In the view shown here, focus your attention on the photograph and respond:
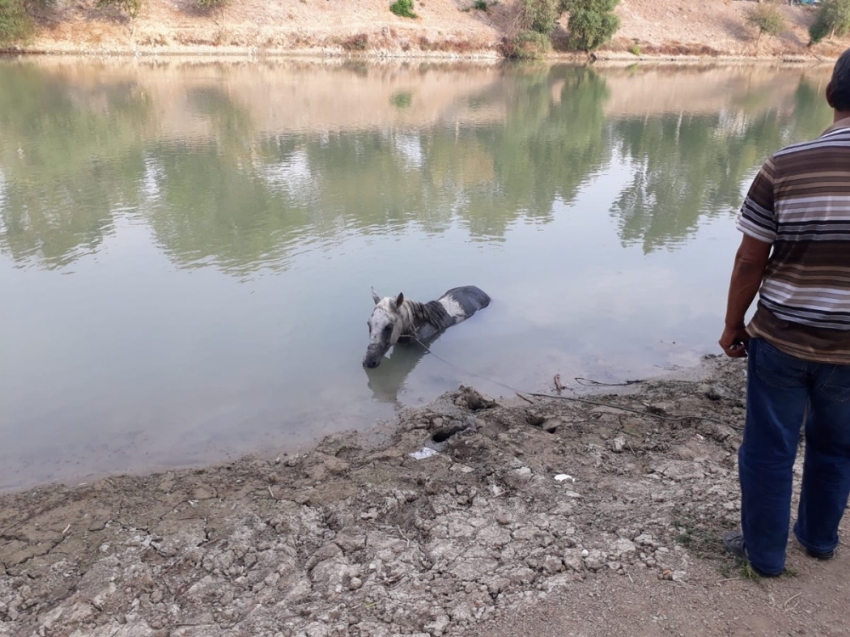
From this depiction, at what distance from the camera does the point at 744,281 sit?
327 centimetres

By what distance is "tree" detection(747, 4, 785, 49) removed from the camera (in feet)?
253

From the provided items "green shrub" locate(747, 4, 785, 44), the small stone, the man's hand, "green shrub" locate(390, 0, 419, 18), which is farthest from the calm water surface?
"green shrub" locate(747, 4, 785, 44)

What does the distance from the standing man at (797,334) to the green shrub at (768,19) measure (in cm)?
9181

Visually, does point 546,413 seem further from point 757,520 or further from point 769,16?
point 769,16

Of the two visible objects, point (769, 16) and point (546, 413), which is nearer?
point (546, 413)

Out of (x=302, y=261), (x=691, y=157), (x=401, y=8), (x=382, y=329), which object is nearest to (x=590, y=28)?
(x=401, y=8)

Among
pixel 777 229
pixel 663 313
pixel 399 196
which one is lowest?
pixel 663 313

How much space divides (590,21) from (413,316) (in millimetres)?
65399

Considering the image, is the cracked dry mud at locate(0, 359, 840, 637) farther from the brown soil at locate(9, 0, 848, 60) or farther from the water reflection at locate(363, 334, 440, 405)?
the brown soil at locate(9, 0, 848, 60)

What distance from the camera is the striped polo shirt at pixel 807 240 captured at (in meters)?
2.82

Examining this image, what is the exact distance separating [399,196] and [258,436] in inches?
430

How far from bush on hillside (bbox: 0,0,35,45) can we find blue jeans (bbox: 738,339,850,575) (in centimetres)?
5667

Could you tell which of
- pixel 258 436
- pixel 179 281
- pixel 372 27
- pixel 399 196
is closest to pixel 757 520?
pixel 258 436

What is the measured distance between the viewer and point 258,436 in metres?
7.08
